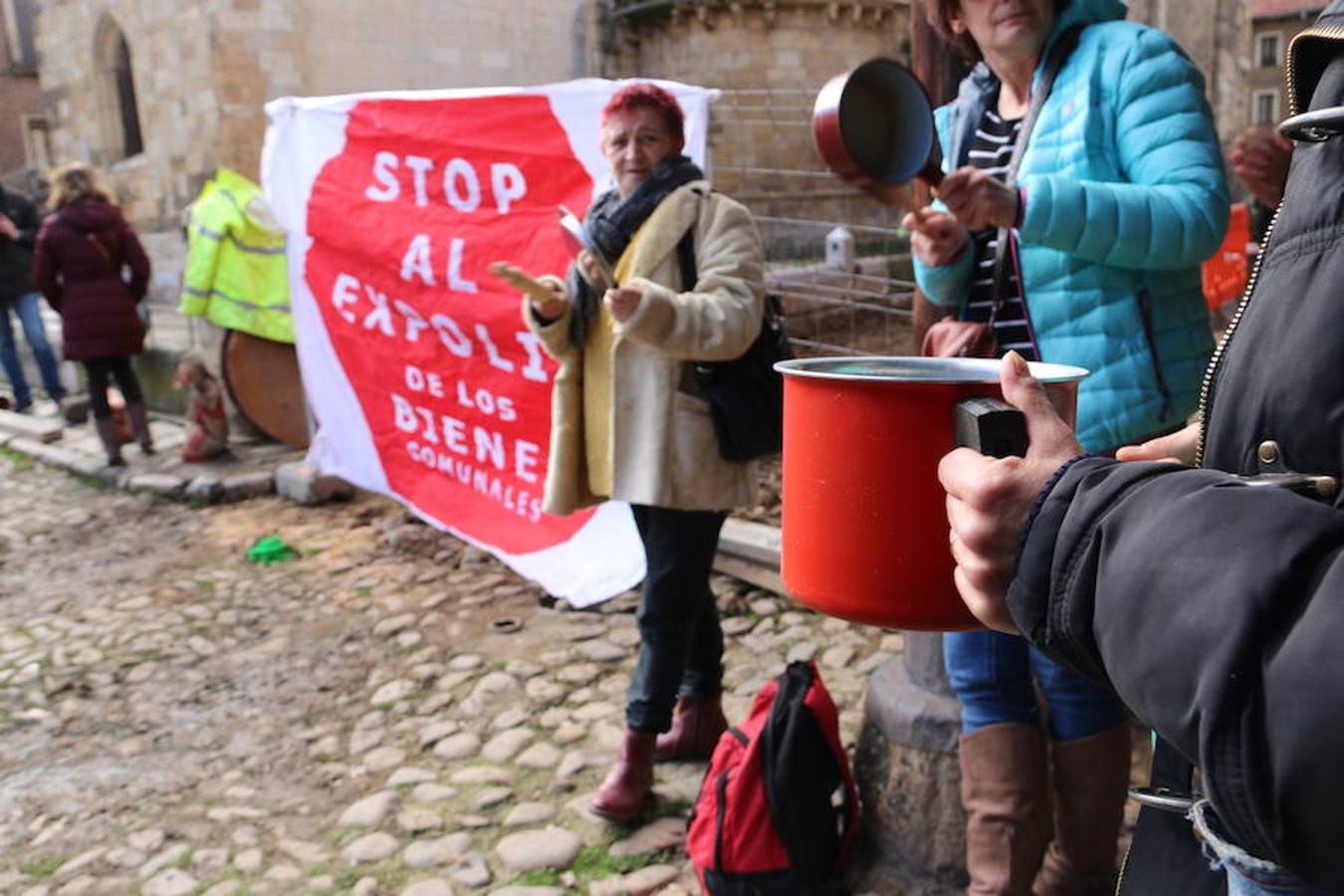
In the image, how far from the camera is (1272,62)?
46125 millimetres

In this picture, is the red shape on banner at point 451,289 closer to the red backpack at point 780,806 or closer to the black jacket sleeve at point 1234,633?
the red backpack at point 780,806

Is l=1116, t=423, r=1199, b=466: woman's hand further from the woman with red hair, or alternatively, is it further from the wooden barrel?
the wooden barrel

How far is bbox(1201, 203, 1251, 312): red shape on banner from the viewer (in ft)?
20.7

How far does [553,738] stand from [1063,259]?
2.26 m

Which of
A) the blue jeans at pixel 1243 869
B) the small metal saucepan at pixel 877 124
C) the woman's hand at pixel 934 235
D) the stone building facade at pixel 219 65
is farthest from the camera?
the stone building facade at pixel 219 65

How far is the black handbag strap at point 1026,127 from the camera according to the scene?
207cm

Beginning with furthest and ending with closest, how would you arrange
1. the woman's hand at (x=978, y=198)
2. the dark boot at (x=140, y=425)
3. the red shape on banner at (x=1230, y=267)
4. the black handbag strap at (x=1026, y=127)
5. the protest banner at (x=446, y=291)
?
1. the dark boot at (x=140, y=425)
2. the red shape on banner at (x=1230, y=267)
3. the protest banner at (x=446, y=291)
4. the black handbag strap at (x=1026, y=127)
5. the woman's hand at (x=978, y=198)

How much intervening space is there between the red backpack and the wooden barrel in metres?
5.66

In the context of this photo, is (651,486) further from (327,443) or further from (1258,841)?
(327,443)

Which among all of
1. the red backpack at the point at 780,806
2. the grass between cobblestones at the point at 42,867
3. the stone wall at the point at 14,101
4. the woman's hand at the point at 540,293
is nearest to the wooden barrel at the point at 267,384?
the grass between cobblestones at the point at 42,867

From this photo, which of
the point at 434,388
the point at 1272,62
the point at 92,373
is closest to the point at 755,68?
the point at 92,373

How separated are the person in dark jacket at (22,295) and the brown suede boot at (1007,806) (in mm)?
9531

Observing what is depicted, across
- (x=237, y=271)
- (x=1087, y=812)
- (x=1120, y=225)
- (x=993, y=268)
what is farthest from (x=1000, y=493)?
(x=237, y=271)

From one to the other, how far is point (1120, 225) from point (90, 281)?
7.61 metres
